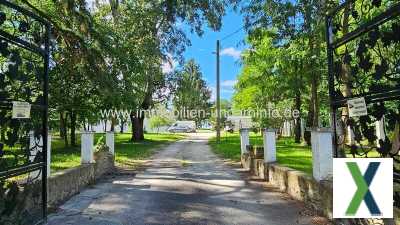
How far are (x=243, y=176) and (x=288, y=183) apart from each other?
149 inches

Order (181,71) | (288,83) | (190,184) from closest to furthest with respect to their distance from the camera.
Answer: (190,184), (288,83), (181,71)

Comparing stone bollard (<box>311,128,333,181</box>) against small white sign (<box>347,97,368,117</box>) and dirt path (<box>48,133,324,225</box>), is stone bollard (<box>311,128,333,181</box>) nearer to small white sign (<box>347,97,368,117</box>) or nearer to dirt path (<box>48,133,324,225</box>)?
dirt path (<box>48,133,324,225</box>)

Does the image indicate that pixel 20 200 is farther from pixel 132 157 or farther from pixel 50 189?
pixel 132 157

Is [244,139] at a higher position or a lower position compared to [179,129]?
lower

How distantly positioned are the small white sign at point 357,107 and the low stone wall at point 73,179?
5.45 metres

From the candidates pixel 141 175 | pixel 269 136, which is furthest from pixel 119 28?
pixel 269 136

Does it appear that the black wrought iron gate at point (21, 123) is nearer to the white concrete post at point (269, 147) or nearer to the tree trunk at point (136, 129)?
the white concrete post at point (269, 147)

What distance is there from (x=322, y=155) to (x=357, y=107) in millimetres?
2956

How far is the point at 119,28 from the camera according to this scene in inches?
974

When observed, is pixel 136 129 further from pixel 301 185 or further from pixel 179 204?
pixel 301 185

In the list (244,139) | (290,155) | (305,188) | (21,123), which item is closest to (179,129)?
(290,155)

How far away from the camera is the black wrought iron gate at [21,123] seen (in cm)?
599

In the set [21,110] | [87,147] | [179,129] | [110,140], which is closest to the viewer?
[21,110]

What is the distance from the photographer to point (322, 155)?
8398mm
